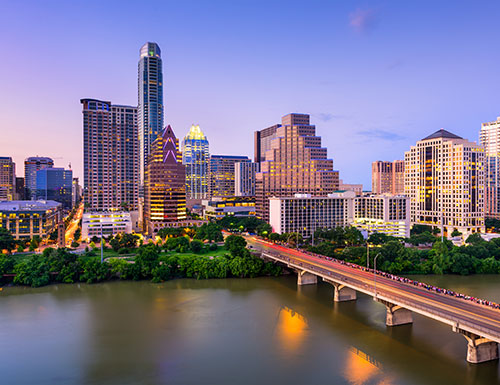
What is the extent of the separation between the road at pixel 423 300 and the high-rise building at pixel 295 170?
7582cm

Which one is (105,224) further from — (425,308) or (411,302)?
(425,308)

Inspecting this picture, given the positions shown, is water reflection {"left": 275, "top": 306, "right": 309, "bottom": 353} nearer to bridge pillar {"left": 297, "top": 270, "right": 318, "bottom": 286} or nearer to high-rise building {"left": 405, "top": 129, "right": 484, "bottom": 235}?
bridge pillar {"left": 297, "top": 270, "right": 318, "bottom": 286}

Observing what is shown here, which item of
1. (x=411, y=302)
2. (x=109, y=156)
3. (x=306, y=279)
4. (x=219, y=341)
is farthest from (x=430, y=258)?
(x=109, y=156)

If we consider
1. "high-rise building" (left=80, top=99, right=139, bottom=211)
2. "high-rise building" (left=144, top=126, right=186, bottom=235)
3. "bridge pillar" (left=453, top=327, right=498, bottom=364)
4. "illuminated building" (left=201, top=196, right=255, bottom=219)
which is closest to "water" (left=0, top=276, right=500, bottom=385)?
"bridge pillar" (left=453, top=327, right=498, bottom=364)

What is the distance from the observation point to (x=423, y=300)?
4522 cm

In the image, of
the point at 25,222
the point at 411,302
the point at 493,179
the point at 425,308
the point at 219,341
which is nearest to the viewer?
the point at 425,308

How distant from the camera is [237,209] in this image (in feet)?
592

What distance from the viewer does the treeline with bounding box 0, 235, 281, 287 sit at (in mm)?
71688

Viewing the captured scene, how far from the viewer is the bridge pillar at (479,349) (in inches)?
1476

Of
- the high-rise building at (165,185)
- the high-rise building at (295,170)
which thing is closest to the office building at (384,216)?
the high-rise building at (295,170)

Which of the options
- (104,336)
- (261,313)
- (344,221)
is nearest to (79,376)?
(104,336)

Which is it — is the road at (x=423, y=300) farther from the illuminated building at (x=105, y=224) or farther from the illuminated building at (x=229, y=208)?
the illuminated building at (x=229, y=208)

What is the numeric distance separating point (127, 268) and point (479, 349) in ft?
192

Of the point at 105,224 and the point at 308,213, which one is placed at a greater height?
the point at 308,213
